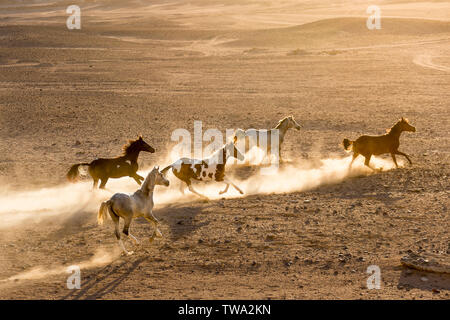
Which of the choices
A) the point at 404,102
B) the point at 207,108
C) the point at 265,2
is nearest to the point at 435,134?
the point at 404,102

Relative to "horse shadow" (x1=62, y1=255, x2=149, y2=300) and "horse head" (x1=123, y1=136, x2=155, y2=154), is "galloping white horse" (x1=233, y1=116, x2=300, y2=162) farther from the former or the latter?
"horse shadow" (x1=62, y1=255, x2=149, y2=300)

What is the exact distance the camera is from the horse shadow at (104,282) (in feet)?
29.2

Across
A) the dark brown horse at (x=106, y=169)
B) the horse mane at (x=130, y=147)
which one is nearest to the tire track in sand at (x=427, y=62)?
the horse mane at (x=130, y=147)

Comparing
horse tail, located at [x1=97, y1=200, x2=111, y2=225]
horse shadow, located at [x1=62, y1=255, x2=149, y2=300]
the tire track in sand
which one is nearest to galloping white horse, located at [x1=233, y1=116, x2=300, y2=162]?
horse tail, located at [x1=97, y1=200, x2=111, y2=225]

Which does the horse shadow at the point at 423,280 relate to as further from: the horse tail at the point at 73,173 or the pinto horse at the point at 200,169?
the horse tail at the point at 73,173

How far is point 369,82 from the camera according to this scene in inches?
1312

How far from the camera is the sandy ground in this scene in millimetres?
9500

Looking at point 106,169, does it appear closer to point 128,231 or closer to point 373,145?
point 128,231

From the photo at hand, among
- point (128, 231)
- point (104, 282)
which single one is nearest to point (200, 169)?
point (128, 231)

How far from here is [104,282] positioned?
30.7 feet

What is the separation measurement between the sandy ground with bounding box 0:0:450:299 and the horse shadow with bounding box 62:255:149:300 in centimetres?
4

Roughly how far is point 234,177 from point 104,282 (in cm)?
689

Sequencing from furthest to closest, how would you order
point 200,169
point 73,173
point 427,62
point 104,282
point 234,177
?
1. point 427,62
2. point 234,177
3. point 73,173
4. point 200,169
5. point 104,282
